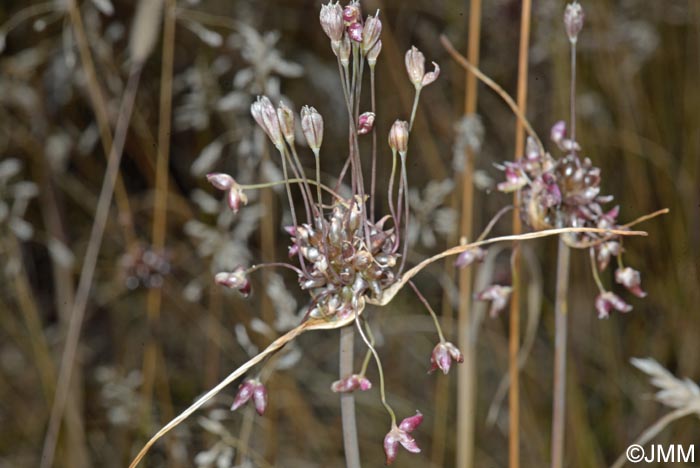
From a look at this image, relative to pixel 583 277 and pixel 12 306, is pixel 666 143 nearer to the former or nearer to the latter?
pixel 583 277

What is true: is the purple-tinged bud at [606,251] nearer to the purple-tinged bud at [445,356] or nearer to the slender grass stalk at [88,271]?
the purple-tinged bud at [445,356]

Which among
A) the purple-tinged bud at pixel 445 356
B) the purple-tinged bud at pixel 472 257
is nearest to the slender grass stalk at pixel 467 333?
the purple-tinged bud at pixel 472 257

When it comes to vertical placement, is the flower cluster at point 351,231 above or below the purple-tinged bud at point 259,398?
above

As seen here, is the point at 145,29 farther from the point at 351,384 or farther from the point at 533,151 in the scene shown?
the point at 351,384

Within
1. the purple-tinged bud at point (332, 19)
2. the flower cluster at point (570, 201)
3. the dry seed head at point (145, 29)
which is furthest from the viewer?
the dry seed head at point (145, 29)

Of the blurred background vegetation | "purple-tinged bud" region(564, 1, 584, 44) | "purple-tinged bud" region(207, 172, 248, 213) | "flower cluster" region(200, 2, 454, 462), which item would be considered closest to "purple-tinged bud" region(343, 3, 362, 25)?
A: "flower cluster" region(200, 2, 454, 462)

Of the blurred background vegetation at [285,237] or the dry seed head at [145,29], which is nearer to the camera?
the dry seed head at [145,29]
